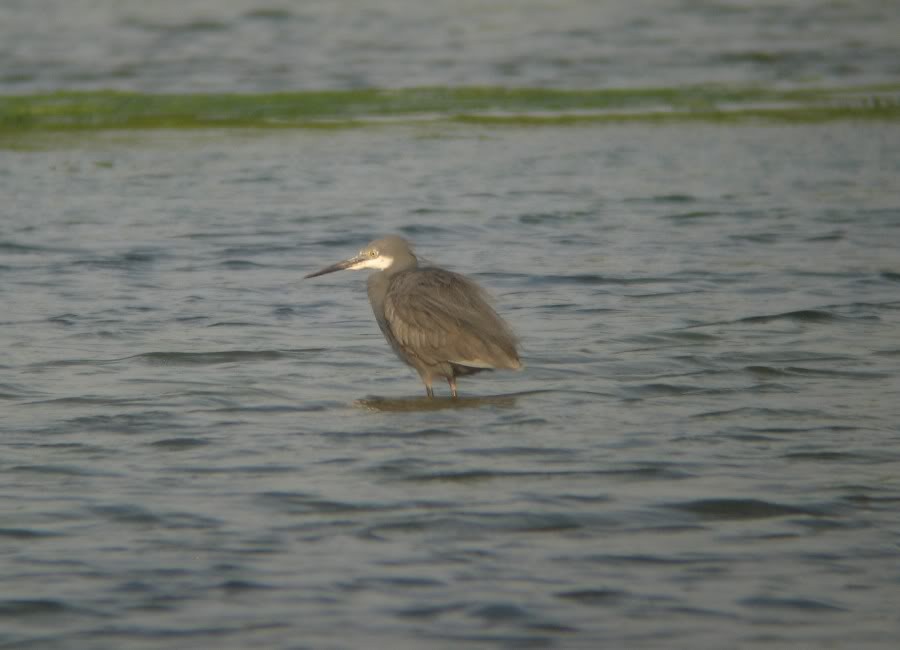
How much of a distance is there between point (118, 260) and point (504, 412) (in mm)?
5082

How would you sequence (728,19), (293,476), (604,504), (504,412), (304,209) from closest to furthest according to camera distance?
(604,504)
(293,476)
(504,412)
(304,209)
(728,19)

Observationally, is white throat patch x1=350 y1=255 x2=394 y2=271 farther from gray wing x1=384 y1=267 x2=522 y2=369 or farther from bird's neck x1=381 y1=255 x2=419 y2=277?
gray wing x1=384 y1=267 x2=522 y2=369

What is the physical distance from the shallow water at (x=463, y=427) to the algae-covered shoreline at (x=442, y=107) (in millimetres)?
4521

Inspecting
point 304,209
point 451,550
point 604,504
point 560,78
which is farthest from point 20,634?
point 560,78

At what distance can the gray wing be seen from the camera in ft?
25.7

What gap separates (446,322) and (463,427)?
0.77 meters

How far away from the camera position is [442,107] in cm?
1997

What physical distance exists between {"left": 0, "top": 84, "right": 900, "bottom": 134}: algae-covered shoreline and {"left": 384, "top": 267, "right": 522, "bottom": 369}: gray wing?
11048 millimetres

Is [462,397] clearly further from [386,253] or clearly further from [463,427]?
[386,253]

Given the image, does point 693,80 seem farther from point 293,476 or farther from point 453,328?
point 293,476


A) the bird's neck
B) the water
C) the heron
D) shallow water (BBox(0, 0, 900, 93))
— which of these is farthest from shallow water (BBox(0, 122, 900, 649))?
shallow water (BBox(0, 0, 900, 93))

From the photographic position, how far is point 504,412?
761 cm

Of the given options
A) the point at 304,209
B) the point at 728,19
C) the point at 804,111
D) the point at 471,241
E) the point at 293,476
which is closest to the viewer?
the point at 293,476

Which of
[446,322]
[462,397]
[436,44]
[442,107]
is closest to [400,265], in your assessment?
[446,322]
